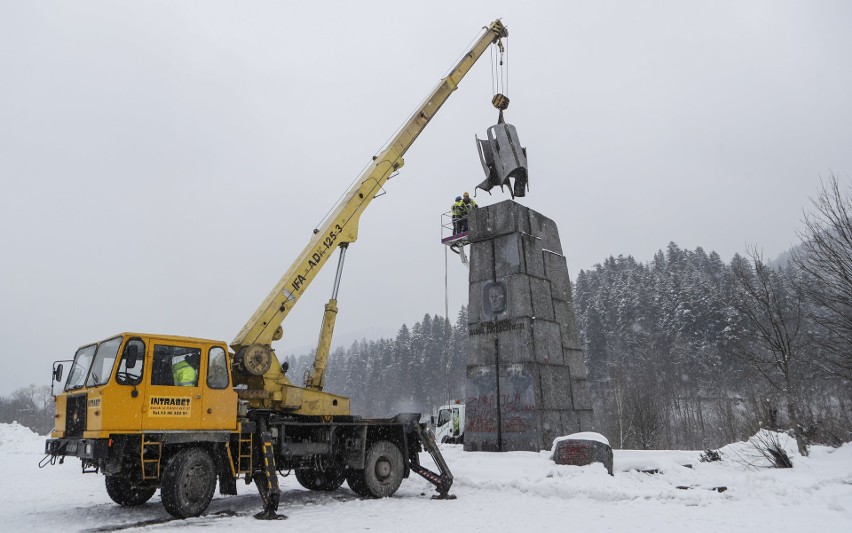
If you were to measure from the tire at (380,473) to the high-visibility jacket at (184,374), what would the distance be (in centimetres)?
380

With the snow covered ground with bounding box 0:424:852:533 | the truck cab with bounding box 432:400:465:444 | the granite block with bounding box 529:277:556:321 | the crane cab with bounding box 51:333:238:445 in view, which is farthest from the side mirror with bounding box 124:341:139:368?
the truck cab with bounding box 432:400:465:444

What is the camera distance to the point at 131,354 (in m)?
8.68

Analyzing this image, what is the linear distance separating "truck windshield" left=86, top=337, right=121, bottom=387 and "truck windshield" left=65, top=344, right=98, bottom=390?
19 centimetres

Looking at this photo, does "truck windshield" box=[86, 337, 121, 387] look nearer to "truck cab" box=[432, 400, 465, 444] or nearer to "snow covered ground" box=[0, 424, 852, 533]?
"snow covered ground" box=[0, 424, 852, 533]

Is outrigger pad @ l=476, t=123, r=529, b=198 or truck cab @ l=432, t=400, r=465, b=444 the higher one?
outrigger pad @ l=476, t=123, r=529, b=198

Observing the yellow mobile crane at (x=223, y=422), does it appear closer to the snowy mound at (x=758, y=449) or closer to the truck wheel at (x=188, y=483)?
the truck wheel at (x=188, y=483)

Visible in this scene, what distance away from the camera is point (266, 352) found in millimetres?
10664

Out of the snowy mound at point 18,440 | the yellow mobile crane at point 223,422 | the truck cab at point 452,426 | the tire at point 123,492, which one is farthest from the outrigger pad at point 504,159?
the snowy mound at point 18,440

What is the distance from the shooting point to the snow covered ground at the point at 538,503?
8.00 m

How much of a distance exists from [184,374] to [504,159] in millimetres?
13176

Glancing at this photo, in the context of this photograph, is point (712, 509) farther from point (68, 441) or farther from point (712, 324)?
point (712, 324)

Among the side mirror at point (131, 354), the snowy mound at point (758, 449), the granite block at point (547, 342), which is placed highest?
the granite block at point (547, 342)

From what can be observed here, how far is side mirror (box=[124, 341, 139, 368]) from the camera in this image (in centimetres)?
862

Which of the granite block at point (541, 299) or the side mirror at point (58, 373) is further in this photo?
the granite block at point (541, 299)
